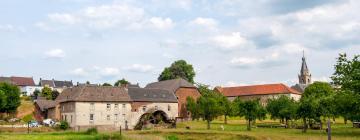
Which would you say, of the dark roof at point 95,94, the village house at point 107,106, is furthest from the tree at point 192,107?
the dark roof at point 95,94

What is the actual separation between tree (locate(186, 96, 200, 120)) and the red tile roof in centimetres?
5289

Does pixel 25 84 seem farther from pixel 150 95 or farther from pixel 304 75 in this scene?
pixel 304 75

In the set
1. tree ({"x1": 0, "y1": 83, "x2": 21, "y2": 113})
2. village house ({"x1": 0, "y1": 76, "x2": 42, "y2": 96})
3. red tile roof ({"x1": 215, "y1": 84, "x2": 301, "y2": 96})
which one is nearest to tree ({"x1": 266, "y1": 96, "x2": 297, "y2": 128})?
tree ({"x1": 0, "y1": 83, "x2": 21, "y2": 113})

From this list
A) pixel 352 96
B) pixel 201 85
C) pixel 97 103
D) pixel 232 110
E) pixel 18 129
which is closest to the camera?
pixel 352 96

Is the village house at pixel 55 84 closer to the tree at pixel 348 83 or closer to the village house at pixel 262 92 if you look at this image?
the village house at pixel 262 92

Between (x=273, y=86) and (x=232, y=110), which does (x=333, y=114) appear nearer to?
(x=232, y=110)

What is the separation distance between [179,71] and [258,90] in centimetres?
3583

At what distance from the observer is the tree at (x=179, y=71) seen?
114625 mm

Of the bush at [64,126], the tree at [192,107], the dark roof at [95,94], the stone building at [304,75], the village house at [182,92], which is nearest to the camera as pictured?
the bush at [64,126]

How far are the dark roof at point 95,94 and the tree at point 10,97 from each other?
10000 mm

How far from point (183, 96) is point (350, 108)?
45.7 meters

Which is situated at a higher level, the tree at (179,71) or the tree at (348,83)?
the tree at (179,71)

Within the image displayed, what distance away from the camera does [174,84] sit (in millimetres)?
89062

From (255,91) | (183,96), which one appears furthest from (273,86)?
(183,96)
